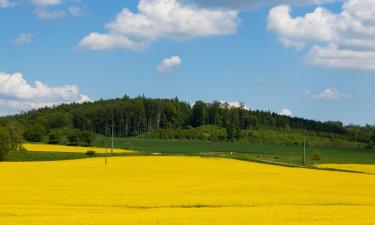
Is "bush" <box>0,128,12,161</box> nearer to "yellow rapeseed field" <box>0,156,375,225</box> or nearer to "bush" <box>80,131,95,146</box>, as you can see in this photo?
"yellow rapeseed field" <box>0,156,375,225</box>

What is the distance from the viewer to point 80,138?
134 m

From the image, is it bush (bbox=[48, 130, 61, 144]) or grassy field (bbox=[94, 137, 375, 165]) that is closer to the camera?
grassy field (bbox=[94, 137, 375, 165])

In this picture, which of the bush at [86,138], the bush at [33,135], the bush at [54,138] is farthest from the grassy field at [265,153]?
the bush at [33,135]

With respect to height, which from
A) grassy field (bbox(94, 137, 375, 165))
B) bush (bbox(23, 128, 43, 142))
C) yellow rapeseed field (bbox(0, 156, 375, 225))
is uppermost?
bush (bbox(23, 128, 43, 142))

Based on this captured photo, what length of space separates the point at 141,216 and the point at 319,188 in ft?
84.8

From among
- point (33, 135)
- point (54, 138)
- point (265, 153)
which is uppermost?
point (33, 135)

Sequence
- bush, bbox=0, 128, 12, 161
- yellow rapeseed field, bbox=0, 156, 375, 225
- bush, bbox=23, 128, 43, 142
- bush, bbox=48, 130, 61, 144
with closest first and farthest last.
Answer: yellow rapeseed field, bbox=0, 156, 375, 225 < bush, bbox=0, 128, 12, 161 < bush, bbox=48, 130, 61, 144 < bush, bbox=23, 128, 43, 142

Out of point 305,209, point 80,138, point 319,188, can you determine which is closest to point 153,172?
point 319,188

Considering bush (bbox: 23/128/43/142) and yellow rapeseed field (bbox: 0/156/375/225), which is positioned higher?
bush (bbox: 23/128/43/142)

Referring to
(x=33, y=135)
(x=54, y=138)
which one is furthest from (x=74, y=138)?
(x=33, y=135)

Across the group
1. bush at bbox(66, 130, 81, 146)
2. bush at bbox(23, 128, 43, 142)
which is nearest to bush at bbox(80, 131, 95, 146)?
bush at bbox(66, 130, 81, 146)

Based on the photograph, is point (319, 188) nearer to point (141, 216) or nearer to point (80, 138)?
point (141, 216)

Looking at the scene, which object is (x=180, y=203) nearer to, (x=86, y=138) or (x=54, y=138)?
(x=86, y=138)

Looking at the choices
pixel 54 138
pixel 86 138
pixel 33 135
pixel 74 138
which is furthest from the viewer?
pixel 33 135
